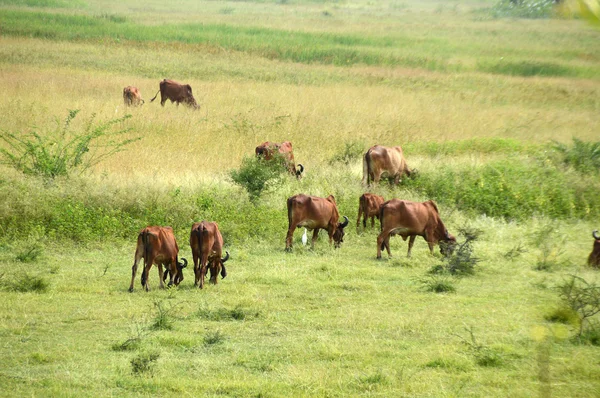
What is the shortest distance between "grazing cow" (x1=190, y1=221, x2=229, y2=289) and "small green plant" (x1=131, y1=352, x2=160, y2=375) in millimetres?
2420

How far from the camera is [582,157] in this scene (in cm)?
1644

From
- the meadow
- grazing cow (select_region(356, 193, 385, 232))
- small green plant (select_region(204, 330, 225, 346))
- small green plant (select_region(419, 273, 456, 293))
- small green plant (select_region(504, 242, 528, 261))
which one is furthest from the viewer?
grazing cow (select_region(356, 193, 385, 232))

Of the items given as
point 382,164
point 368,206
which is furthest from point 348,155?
point 368,206

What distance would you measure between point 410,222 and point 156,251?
3.59 metres

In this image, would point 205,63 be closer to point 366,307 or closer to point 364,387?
point 366,307

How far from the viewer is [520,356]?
23.5 ft

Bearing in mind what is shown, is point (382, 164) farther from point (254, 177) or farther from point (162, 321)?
point (162, 321)

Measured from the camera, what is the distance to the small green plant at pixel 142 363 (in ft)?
21.2

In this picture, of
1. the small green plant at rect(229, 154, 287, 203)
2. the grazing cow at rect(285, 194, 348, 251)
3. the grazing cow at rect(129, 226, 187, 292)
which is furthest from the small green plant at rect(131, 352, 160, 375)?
the small green plant at rect(229, 154, 287, 203)

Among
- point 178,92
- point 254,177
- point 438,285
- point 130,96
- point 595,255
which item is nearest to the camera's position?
point 438,285

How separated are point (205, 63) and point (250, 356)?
28.3 m

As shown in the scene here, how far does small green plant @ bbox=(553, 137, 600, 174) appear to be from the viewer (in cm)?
1609

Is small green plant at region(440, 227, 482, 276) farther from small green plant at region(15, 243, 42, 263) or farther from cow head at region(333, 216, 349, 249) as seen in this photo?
small green plant at region(15, 243, 42, 263)

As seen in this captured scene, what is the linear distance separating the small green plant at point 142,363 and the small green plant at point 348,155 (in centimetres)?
1041
